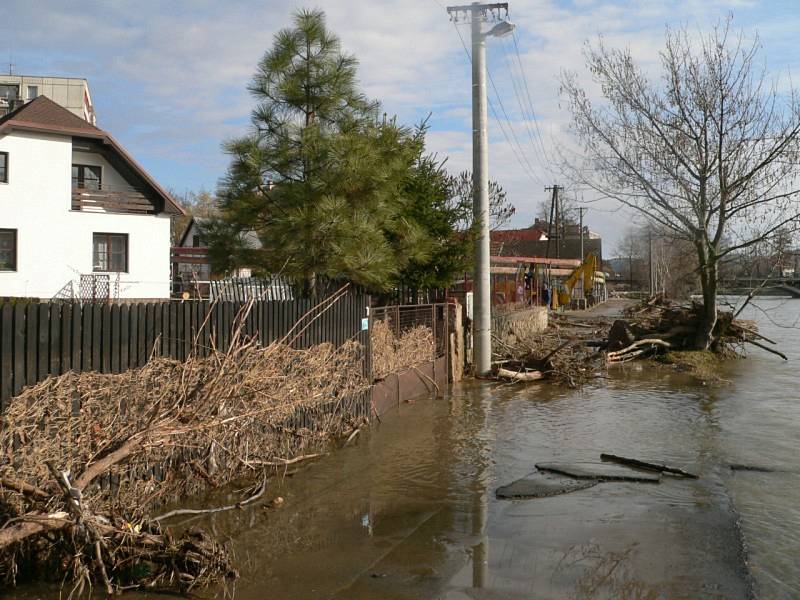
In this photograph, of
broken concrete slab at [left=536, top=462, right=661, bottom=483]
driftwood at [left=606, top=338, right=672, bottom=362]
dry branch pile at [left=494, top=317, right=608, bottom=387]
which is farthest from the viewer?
driftwood at [left=606, top=338, right=672, bottom=362]

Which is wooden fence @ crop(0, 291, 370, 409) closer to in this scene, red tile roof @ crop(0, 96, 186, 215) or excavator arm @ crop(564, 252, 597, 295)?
red tile roof @ crop(0, 96, 186, 215)

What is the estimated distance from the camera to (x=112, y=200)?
2925 centimetres

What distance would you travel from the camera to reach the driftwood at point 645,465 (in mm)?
8298

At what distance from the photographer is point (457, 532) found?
21.1 feet

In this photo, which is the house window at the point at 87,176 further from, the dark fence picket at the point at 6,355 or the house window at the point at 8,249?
the dark fence picket at the point at 6,355

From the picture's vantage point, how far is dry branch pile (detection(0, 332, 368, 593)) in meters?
5.04

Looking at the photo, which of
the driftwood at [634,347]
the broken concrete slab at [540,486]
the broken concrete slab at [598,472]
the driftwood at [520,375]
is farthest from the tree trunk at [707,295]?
the broken concrete slab at [540,486]

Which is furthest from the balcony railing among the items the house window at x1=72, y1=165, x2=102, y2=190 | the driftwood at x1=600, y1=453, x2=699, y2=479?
the driftwood at x1=600, y1=453, x2=699, y2=479

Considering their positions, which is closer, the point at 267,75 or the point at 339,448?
the point at 339,448

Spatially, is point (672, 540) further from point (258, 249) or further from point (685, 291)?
point (685, 291)

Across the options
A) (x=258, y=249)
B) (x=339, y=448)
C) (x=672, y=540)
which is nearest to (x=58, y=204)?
(x=258, y=249)

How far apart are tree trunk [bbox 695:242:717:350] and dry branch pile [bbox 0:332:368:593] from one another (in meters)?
15.9

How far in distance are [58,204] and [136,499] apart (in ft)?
80.8

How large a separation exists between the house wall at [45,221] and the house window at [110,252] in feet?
1.43
